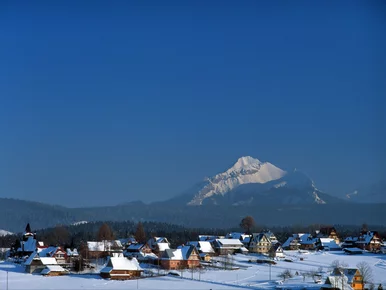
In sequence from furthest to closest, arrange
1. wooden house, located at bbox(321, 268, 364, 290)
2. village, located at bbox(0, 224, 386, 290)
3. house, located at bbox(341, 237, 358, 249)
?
house, located at bbox(341, 237, 358, 249)
village, located at bbox(0, 224, 386, 290)
wooden house, located at bbox(321, 268, 364, 290)

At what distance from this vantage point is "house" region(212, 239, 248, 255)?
9417 cm

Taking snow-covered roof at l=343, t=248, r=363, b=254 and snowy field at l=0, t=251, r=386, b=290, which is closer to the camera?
snowy field at l=0, t=251, r=386, b=290

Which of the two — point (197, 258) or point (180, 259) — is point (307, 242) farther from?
point (180, 259)

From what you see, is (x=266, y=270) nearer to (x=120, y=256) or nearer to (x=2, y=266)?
(x=120, y=256)

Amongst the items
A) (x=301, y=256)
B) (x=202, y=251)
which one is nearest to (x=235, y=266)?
(x=202, y=251)

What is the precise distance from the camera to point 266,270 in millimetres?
74875

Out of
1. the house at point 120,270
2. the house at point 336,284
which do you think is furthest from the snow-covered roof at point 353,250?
the house at point 336,284

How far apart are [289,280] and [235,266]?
41.2 feet

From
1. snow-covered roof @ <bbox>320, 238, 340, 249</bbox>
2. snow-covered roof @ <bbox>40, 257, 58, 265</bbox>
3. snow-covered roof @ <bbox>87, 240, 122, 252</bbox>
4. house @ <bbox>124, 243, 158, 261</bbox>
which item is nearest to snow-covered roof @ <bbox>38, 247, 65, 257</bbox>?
snow-covered roof @ <bbox>40, 257, 58, 265</bbox>

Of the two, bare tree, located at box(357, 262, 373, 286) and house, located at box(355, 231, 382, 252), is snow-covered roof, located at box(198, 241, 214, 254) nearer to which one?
bare tree, located at box(357, 262, 373, 286)

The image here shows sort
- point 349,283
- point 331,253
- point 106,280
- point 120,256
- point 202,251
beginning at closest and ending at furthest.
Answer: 1. point 349,283
2. point 106,280
3. point 120,256
4. point 202,251
5. point 331,253

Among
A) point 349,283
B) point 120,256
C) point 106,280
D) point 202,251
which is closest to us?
point 349,283

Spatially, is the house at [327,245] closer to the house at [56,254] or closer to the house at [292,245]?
the house at [292,245]

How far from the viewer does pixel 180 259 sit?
76688 mm
